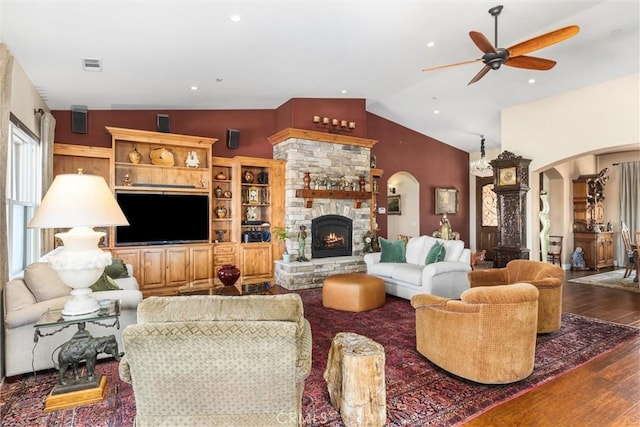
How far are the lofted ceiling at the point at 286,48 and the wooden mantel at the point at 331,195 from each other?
5.92 ft

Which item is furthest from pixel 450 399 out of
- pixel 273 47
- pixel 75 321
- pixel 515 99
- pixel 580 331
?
pixel 515 99

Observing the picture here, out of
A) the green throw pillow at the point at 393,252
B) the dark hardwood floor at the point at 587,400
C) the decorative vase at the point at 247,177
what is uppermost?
the decorative vase at the point at 247,177

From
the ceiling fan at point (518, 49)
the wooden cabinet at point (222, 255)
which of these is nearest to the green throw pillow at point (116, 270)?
the wooden cabinet at point (222, 255)

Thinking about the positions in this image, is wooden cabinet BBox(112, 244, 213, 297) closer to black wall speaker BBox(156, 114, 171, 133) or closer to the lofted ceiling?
black wall speaker BBox(156, 114, 171, 133)

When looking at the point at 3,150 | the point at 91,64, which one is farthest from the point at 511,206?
the point at 3,150

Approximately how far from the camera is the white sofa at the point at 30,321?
Result: 9.07 ft

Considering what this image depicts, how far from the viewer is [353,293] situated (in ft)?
15.2

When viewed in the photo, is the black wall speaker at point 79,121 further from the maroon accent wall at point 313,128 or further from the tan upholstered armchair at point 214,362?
the tan upholstered armchair at point 214,362

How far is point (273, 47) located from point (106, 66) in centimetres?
203

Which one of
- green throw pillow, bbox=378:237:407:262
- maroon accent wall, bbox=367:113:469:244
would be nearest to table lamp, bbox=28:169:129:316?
green throw pillow, bbox=378:237:407:262

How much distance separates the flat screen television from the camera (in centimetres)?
561

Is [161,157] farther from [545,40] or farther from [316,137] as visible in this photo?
[545,40]

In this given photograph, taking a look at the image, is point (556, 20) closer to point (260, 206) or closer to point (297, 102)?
point (297, 102)

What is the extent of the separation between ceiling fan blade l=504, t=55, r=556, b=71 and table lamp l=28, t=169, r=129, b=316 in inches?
165
